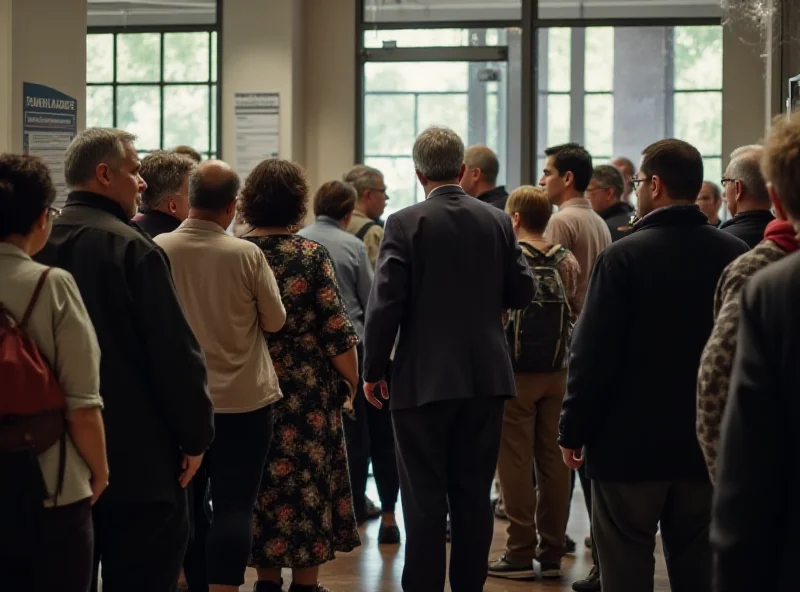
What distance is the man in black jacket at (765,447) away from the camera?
1792mm

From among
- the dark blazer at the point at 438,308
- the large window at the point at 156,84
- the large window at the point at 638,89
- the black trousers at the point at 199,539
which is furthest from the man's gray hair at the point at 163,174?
the large window at the point at 638,89

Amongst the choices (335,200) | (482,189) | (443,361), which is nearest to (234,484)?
(443,361)

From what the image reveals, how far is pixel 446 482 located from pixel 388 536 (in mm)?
1584

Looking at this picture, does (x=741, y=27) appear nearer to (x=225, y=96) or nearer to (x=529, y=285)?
(x=225, y=96)

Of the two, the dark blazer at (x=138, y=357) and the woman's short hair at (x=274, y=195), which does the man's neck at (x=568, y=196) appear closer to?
the woman's short hair at (x=274, y=195)

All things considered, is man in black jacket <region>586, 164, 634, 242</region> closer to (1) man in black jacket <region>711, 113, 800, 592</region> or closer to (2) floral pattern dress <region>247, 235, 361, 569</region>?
(2) floral pattern dress <region>247, 235, 361, 569</region>

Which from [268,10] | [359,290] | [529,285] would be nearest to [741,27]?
[268,10]

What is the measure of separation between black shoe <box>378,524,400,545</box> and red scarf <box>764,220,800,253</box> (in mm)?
3320

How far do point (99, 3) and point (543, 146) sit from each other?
355 centimetres

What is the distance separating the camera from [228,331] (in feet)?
12.3

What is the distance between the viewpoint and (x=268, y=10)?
337 inches

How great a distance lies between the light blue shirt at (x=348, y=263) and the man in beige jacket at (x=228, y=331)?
56.1 inches

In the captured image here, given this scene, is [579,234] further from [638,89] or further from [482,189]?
[638,89]

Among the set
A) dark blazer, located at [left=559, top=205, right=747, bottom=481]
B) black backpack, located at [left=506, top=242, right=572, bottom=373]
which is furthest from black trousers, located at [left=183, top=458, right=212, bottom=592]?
black backpack, located at [left=506, top=242, right=572, bottom=373]
